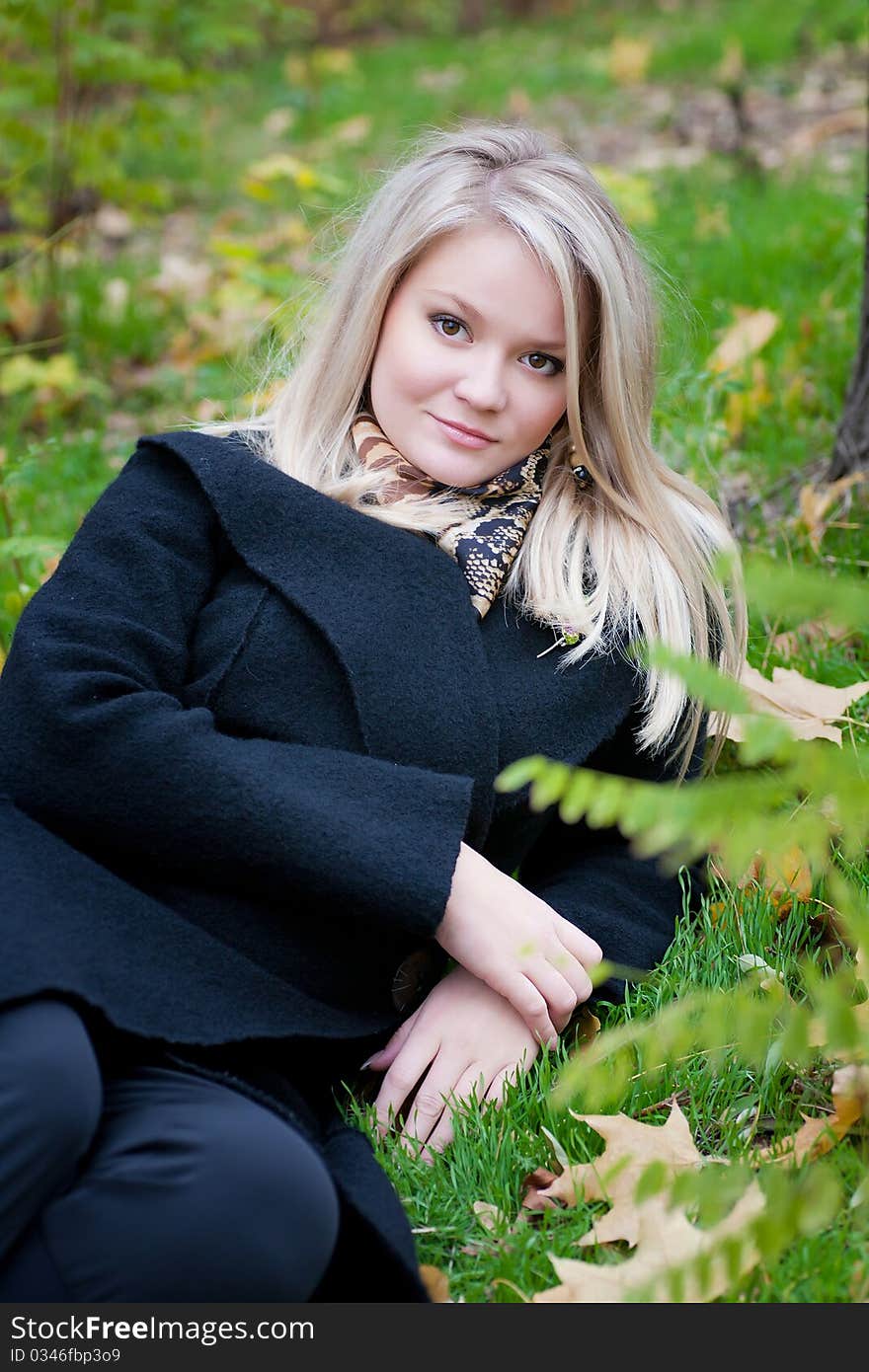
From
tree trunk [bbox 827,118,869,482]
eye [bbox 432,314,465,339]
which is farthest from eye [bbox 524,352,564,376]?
tree trunk [bbox 827,118,869,482]

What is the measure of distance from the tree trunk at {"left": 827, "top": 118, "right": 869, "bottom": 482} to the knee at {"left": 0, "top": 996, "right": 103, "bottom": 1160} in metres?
2.09

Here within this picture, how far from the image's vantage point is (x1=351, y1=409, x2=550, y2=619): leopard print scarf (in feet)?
6.61

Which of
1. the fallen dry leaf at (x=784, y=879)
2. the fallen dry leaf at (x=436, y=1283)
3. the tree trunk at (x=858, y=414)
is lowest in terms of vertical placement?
the fallen dry leaf at (x=436, y=1283)

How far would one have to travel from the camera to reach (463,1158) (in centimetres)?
169

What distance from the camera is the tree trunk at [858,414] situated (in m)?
2.85

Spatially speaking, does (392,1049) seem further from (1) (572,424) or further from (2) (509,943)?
(1) (572,424)

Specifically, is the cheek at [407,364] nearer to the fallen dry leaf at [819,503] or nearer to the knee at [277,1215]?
the fallen dry leaf at [819,503]

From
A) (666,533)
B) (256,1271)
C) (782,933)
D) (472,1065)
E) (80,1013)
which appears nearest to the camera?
(256,1271)

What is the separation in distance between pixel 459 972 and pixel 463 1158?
26 cm

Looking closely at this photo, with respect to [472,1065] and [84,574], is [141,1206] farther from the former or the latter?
[84,574]

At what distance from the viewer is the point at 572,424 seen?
2.12 metres

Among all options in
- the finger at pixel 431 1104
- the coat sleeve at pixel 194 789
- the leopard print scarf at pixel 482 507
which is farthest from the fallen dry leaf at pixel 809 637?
the finger at pixel 431 1104

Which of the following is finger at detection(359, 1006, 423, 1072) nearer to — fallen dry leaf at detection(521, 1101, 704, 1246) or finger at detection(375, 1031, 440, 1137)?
finger at detection(375, 1031, 440, 1137)

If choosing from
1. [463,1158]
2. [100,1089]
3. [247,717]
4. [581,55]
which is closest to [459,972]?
[463,1158]
